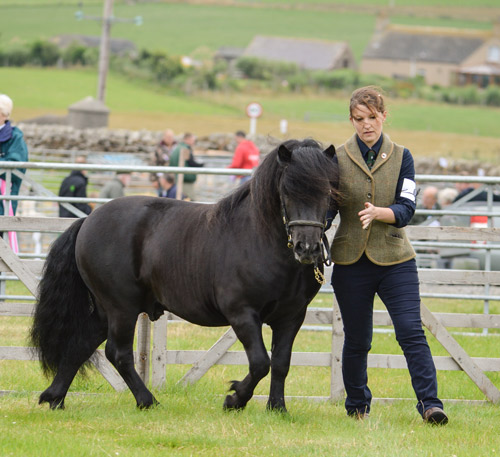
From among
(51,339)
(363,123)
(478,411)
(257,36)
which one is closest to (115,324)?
(51,339)

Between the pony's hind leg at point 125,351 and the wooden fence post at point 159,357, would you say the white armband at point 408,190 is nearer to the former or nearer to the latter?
the pony's hind leg at point 125,351

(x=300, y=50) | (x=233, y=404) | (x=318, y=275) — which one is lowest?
(x=300, y=50)

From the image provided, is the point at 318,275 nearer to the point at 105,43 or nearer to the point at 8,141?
the point at 8,141

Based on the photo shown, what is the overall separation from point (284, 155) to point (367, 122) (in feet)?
1.93

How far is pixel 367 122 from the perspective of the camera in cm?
521

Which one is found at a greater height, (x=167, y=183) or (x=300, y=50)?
(x=167, y=183)

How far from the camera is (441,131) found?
187ft

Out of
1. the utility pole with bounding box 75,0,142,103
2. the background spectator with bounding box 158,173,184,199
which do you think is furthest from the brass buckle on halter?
the utility pole with bounding box 75,0,142,103

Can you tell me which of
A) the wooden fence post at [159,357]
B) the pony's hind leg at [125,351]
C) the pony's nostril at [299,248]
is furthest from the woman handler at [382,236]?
the wooden fence post at [159,357]

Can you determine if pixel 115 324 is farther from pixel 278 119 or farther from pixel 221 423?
pixel 278 119

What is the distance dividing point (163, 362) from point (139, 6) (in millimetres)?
114043

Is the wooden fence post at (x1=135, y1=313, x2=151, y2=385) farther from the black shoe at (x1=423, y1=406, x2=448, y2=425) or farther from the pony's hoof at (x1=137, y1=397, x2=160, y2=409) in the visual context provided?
the black shoe at (x1=423, y1=406, x2=448, y2=425)

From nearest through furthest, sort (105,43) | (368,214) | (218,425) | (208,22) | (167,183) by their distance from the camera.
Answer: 1. (368,214)
2. (218,425)
3. (167,183)
4. (105,43)
5. (208,22)

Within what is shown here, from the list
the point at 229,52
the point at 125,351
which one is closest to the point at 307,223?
the point at 125,351
